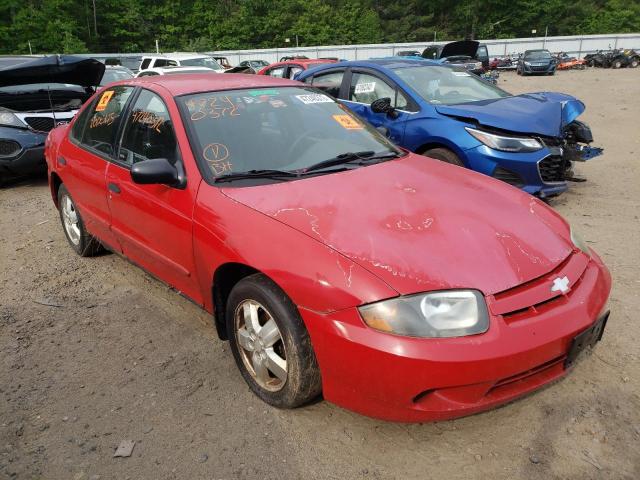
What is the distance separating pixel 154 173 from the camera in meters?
2.71

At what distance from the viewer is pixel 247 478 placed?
83.7 inches

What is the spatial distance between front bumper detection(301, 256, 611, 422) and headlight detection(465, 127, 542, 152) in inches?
121

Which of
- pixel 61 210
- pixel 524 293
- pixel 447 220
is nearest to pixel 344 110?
pixel 447 220

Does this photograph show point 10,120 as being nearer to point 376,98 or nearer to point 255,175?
point 376,98

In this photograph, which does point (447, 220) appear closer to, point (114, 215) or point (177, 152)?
point (177, 152)

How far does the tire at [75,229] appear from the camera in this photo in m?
4.32

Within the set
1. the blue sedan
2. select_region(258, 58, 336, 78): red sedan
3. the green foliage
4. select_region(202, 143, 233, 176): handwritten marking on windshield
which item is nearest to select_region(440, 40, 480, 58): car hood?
select_region(258, 58, 336, 78): red sedan

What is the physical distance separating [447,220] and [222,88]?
5.78 feet

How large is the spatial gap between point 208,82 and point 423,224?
188cm

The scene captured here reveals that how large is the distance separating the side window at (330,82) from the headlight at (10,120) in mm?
3943

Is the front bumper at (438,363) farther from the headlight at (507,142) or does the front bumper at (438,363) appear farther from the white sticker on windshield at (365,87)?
the white sticker on windshield at (365,87)

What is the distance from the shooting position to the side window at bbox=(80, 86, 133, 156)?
360 centimetres

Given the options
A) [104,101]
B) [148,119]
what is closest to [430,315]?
[148,119]

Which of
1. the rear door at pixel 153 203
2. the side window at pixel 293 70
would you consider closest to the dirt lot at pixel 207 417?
the rear door at pixel 153 203
